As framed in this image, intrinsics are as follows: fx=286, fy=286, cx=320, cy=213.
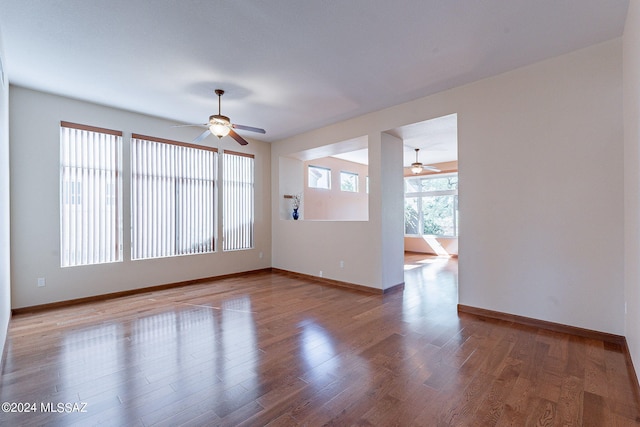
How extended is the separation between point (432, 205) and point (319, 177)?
4.02 meters

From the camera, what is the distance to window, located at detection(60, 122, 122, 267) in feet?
13.6

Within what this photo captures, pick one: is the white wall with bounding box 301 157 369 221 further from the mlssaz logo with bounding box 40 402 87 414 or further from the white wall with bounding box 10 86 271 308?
the mlssaz logo with bounding box 40 402 87 414

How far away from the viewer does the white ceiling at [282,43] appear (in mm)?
2312

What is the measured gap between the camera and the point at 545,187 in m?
3.12

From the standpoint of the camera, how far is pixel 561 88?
3.03 m

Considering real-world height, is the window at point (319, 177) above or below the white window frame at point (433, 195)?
above

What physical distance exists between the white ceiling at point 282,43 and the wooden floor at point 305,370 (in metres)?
2.91

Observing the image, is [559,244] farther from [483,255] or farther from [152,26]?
[152,26]

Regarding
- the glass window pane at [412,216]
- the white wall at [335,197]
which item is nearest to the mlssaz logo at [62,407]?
the white wall at [335,197]

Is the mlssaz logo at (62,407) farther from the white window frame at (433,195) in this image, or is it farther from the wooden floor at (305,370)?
the white window frame at (433,195)

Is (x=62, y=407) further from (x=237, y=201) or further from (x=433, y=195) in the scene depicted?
(x=433, y=195)

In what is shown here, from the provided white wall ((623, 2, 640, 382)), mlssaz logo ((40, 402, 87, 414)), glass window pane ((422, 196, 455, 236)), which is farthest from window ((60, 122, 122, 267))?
glass window pane ((422, 196, 455, 236))

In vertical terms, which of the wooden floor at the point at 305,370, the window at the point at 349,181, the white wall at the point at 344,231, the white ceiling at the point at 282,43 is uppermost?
the white ceiling at the point at 282,43

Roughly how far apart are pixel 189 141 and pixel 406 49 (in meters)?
4.18
